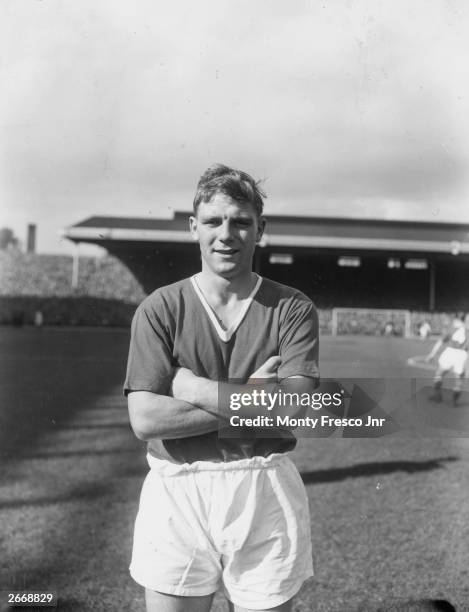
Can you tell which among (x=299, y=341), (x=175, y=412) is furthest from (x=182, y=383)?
(x=299, y=341)

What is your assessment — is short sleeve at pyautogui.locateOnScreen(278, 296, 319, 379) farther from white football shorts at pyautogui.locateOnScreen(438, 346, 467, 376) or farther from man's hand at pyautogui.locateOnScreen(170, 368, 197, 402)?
white football shorts at pyautogui.locateOnScreen(438, 346, 467, 376)

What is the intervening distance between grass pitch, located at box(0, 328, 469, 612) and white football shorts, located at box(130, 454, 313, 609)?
0.49 m

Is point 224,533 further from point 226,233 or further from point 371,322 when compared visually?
point 371,322

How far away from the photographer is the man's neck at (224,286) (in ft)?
5.23

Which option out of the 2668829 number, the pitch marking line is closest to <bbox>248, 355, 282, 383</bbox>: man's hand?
the pitch marking line

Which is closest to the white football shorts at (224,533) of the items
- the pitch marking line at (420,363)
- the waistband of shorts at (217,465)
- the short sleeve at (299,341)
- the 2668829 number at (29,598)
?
the waistband of shorts at (217,465)

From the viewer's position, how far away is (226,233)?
1.53m

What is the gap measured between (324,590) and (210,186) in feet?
6.27

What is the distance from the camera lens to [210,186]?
5.00 ft

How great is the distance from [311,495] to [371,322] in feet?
6.01

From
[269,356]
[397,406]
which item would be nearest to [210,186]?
[269,356]

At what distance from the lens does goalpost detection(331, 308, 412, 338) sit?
7.79ft

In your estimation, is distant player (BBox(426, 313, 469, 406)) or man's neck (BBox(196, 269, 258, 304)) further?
distant player (BBox(426, 313, 469, 406))

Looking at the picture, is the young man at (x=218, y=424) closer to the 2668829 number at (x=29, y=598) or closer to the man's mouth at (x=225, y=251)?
the man's mouth at (x=225, y=251)
